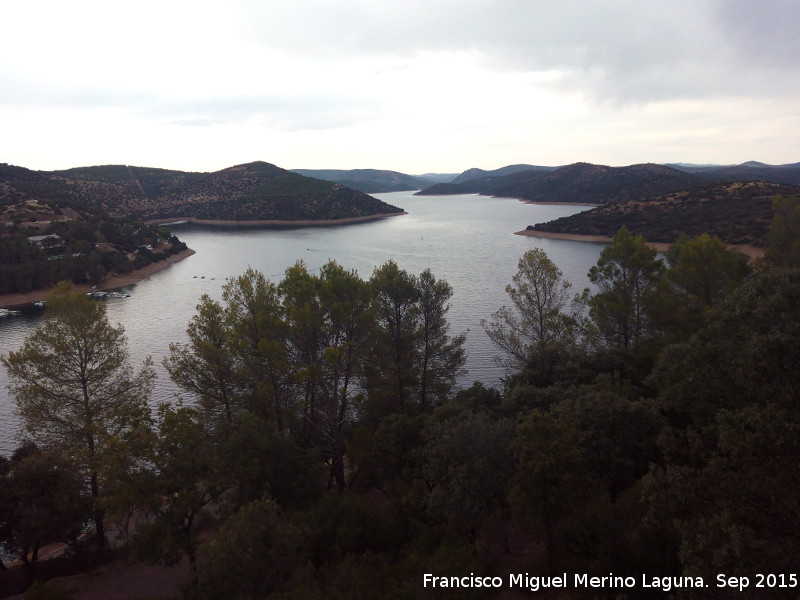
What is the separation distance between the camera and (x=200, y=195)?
175750mm

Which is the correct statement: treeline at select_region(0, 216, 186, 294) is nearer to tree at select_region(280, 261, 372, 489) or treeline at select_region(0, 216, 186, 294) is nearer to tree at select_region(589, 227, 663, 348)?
tree at select_region(280, 261, 372, 489)

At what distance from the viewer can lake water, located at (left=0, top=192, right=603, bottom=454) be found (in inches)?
1529

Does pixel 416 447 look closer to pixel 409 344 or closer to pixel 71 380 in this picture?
pixel 409 344

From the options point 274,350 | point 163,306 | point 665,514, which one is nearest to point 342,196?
point 163,306

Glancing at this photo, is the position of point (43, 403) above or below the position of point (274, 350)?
below

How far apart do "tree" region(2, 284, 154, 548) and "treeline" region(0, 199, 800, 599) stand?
0.09 m

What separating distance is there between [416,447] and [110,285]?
65863mm

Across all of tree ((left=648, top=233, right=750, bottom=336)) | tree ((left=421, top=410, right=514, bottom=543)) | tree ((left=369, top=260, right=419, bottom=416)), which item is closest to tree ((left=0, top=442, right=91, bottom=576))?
tree ((left=369, top=260, right=419, bottom=416))

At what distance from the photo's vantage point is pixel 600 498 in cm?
1246

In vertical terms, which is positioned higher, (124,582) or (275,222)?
(275,222)

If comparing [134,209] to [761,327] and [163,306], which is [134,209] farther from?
[761,327]

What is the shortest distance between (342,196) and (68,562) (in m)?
159

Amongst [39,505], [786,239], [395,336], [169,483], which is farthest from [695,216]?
[39,505]

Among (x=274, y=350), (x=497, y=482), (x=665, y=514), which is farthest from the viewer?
(x=274, y=350)
